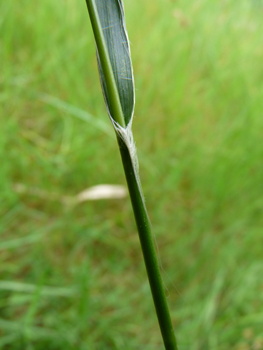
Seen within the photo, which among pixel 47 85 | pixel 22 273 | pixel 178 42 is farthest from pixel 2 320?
pixel 178 42

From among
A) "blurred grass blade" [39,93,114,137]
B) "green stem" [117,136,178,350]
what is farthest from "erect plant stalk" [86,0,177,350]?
"blurred grass blade" [39,93,114,137]

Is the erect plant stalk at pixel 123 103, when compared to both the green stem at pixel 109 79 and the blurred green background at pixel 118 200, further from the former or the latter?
the blurred green background at pixel 118 200

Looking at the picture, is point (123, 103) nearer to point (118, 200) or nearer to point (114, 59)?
point (114, 59)

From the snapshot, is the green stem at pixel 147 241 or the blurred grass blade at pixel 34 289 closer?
the green stem at pixel 147 241

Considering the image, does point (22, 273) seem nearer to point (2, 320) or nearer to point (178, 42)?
point (2, 320)

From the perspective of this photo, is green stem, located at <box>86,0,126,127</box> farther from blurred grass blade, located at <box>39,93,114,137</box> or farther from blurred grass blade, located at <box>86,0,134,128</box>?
blurred grass blade, located at <box>39,93,114,137</box>

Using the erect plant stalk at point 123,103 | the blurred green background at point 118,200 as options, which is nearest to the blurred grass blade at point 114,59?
the erect plant stalk at point 123,103
